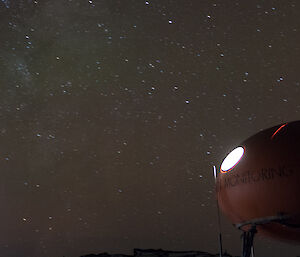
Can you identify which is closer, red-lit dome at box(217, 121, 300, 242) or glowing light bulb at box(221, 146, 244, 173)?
red-lit dome at box(217, 121, 300, 242)

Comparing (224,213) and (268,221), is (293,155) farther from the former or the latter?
(224,213)

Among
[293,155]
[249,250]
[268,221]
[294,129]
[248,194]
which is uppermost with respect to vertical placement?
[294,129]

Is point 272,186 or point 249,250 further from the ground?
point 272,186

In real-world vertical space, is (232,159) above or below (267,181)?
above

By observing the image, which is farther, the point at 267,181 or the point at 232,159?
the point at 232,159

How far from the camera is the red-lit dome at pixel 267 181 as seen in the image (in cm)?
362

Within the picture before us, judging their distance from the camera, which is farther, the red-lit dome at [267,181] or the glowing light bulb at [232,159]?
the glowing light bulb at [232,159]

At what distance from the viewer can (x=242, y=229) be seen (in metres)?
4.02

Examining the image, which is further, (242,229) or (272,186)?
(242,229)

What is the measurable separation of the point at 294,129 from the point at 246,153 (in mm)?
509

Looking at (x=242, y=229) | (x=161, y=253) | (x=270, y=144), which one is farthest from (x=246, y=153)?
(x=161, y=253)

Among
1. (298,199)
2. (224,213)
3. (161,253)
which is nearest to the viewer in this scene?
(298,199)

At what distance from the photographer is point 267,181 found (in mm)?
3730

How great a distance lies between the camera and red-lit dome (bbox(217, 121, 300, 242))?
3.62m
